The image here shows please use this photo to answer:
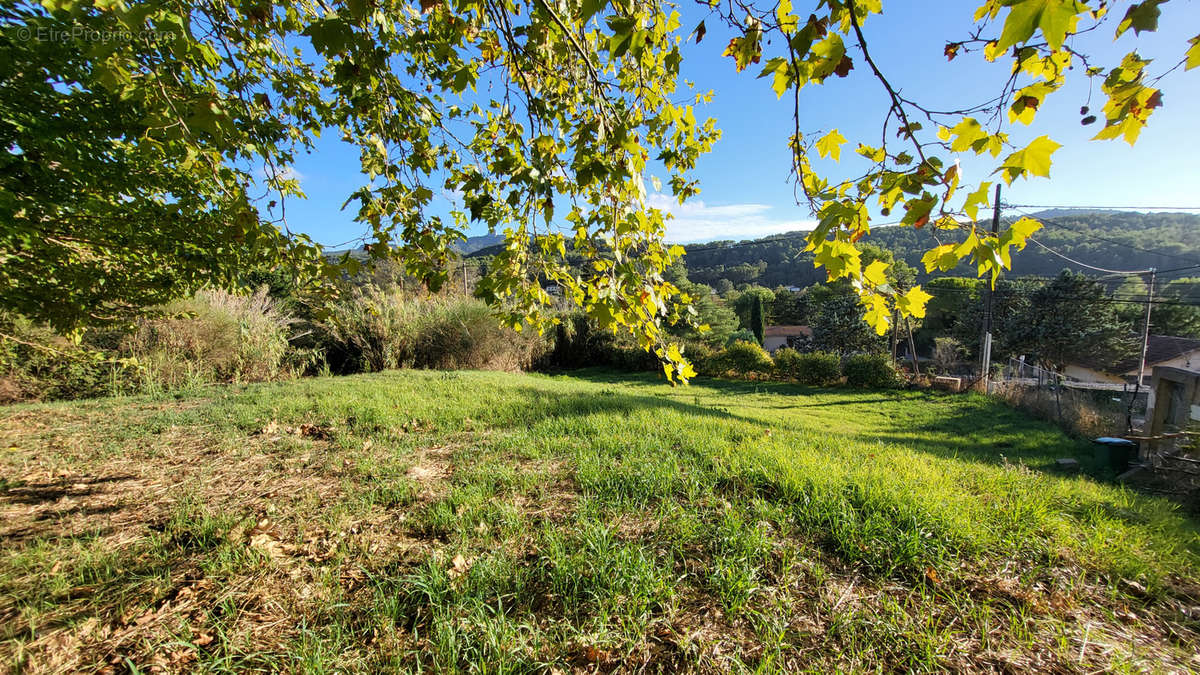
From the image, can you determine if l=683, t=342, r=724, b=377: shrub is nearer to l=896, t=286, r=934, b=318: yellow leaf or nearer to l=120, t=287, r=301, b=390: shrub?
l=120, t=287, r=301, b=390: shrub

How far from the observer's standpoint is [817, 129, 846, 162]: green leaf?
171 cm

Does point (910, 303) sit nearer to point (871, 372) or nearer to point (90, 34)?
point (90, 34)

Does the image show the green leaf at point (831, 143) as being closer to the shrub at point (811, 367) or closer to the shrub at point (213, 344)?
the shrub at point (213, 344)

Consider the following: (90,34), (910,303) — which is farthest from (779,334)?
(90,34)

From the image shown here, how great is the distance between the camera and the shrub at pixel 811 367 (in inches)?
586

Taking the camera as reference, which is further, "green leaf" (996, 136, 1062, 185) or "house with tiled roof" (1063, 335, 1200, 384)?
"house with tiled roof" (1063, 335, 1200, 384)

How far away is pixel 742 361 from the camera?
16266 mm

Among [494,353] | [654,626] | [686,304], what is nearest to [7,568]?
[654,626]

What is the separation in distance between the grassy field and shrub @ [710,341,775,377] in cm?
1275

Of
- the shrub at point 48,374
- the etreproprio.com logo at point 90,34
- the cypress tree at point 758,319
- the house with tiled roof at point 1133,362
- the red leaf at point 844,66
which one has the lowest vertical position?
the house with tiled roof at point 1133,362

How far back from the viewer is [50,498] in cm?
254

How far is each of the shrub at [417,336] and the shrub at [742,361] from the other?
793 centimetres

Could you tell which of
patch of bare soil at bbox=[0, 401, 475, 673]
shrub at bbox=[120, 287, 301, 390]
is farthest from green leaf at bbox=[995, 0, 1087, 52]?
shrub at bbox=[120, 287, 301, 390]

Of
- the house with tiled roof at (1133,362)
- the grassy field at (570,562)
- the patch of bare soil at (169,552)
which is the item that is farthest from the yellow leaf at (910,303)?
the house with tiled roof at (1133,362)
